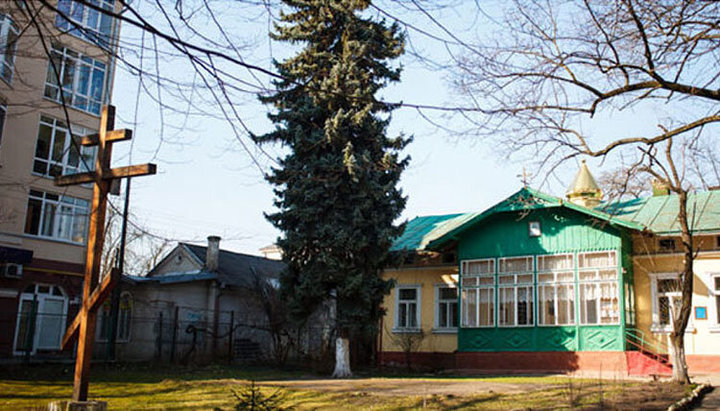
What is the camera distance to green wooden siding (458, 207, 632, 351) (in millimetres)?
→ 21250

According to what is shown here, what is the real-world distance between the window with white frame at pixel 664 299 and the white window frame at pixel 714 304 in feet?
3.03

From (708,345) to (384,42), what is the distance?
14.0 meters

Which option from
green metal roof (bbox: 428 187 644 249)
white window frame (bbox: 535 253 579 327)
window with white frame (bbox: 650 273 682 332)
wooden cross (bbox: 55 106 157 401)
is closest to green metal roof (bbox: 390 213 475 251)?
green metal roof (bbox: 428 187 644 249)

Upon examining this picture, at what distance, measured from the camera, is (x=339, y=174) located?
1947 centimetres

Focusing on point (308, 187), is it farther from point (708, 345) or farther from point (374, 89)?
point (708, 345)

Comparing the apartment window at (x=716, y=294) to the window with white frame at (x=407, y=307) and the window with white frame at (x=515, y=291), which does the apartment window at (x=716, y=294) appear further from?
the window with white frame at (x=407, y=307)

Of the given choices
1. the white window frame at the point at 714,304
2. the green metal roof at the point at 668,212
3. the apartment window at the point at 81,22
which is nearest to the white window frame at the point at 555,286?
the green metal roof at the point at 668,212

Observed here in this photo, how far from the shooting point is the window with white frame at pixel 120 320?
26656 millimetres

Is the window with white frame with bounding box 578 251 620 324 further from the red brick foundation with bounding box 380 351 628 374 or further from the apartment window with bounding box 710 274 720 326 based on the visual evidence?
the apartment window with bounding box 710 274 720 326

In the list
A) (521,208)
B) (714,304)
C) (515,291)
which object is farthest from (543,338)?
(714,304)

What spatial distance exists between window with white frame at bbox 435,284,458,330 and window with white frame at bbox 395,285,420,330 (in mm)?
861

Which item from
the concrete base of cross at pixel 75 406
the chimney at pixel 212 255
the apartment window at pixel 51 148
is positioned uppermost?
the apartment window at pixel 51 148

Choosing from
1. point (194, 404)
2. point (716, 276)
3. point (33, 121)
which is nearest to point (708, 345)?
point (716, 276)

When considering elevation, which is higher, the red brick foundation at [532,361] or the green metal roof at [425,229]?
the green metal roof at [425,229]
